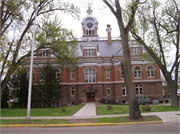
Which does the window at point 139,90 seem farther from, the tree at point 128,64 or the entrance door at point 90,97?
the tree at point 128,64

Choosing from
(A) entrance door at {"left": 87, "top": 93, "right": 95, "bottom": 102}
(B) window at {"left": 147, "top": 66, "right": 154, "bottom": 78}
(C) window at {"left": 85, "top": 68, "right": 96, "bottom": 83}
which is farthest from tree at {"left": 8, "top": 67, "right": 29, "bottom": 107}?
(B) window at {"left": 147, "top": 66, "right": 154, "bottom": 78}

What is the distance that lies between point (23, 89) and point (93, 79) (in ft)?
45.7

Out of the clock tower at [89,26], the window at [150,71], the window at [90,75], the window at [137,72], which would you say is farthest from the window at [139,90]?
the clock tower at [89,26]

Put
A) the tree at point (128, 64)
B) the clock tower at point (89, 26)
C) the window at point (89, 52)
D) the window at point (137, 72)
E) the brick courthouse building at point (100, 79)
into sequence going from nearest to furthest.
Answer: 1. the tree at point (128, 64)
2. the brick courthouse building at point (100, 79)
3. the window at point (137, 72)
4. the window at point (89, 52)
5. the clock tower at point (89, 26)

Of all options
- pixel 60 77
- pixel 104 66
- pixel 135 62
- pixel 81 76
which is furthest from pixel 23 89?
pixel 135 62

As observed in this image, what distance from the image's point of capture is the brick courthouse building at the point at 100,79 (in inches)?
1232

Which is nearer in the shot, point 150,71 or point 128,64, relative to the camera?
point 128,64

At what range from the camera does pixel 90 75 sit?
→ 3231 centimetres

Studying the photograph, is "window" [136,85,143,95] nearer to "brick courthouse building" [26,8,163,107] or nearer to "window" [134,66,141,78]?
"brick courthouse building" [26,8,163,107]

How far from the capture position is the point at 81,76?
32.0m

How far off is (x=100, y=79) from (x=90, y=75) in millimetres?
2318

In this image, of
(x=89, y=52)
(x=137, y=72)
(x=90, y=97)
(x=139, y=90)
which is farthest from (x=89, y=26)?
(x=139, y=90)

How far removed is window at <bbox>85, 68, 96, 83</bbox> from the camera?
1266 inches

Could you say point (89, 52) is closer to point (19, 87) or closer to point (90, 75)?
point (90, 75)
